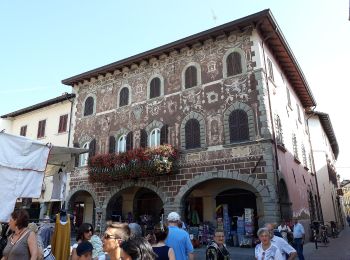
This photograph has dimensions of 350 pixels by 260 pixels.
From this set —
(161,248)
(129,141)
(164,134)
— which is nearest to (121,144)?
(129,141)

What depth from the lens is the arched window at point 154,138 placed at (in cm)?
1634

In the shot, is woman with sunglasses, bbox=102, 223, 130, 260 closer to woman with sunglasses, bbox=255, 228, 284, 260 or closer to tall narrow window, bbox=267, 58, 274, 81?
woman with sunglasses, bbox=255, 228, 284, 260

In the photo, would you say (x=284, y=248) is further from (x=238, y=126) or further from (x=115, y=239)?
(x=238, y=126)

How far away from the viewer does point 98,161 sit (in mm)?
16719

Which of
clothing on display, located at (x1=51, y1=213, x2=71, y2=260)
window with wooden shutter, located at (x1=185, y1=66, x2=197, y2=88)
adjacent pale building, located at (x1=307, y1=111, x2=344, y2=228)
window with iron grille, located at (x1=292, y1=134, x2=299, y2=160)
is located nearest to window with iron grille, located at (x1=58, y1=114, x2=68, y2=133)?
Result: window with wooden shutter, located at (x1=185, y1=66, x2=197, y2=88)

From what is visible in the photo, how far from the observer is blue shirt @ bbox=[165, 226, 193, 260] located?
194 inches

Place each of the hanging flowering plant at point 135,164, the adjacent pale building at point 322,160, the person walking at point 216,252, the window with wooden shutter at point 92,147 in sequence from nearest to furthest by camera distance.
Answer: the person walking at point 216,252 → the hanging flowering plant at point 135,164 → the window with wooden shutter at point 92,147 → the adjacent pale building at point 322,160

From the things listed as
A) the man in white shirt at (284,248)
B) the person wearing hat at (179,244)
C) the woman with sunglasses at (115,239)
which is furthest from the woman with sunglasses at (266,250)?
the woman with sunglasses at (115,239)

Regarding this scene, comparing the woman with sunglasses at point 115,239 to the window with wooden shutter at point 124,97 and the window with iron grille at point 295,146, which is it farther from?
the window with iron grille at point 295,146

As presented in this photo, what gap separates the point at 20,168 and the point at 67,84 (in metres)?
16.0

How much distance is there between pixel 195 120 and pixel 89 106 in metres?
7.67

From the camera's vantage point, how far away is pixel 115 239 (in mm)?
3184

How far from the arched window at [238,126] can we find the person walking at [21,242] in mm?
10829

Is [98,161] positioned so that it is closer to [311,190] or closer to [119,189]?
[119,189]
